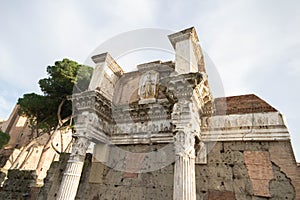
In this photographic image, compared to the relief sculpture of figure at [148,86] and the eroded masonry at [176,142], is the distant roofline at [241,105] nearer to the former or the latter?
the eroded masonry at [176,142]

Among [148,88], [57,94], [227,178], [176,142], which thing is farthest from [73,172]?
[57,94]

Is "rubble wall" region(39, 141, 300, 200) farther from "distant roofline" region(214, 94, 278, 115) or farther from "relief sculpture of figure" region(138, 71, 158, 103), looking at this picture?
"relief sculpture of figure" region(138, 71, 158, 103)

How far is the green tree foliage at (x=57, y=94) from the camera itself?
36.6 feet

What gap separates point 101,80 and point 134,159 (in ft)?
9.66

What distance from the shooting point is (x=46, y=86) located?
11445mm

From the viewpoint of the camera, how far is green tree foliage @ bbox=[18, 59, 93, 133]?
11148 millimetres

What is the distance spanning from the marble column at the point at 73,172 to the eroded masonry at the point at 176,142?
24mm

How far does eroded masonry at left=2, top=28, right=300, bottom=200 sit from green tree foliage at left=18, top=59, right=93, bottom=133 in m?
4.63

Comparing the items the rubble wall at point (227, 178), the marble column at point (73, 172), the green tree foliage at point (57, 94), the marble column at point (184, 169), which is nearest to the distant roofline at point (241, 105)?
the rubble wall at point (227, 178)

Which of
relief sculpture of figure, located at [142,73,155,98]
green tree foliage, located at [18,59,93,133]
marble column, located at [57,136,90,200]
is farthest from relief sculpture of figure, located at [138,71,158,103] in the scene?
green tree foliage, located at [18,59,93,133]

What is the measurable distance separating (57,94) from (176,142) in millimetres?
9395

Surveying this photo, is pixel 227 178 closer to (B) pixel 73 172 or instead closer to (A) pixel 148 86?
(A) pixel 148 86

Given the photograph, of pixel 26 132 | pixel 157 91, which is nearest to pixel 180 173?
pixel 157 91

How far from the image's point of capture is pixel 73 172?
16.8ft
